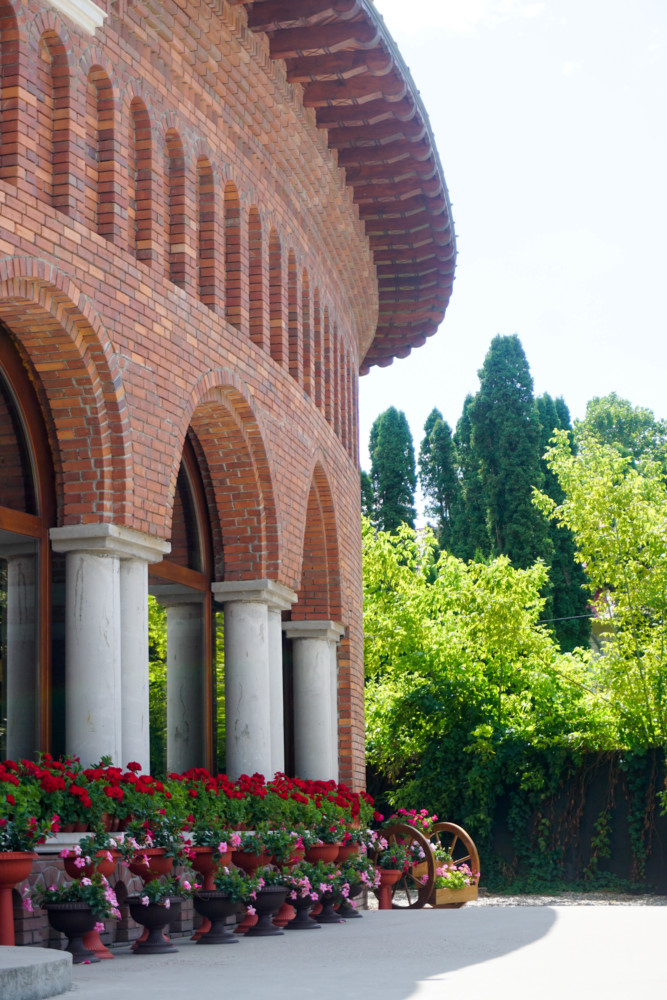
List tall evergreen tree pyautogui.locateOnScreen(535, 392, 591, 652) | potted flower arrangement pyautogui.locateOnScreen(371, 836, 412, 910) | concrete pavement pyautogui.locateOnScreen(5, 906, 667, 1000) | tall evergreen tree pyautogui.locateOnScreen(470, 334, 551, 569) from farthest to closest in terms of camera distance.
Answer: tall evergreen tree pyautogui.locateOnScreen(470, 334, 551, 569)
tall evergreen tree pyautogui.locateOnScreen(535, 392, 591, 652)
potted flower arrangement pyautogui.locateOnScreen(371, 836, 412, 910)
concrete pavement pyautogui.locateOnScreen(5, 906, 667, 1000)

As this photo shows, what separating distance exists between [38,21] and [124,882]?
5.73 m

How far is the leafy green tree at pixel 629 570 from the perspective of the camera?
18.9m

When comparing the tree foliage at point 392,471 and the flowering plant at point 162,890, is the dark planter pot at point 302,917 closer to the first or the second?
the flowering plant at point 162,890

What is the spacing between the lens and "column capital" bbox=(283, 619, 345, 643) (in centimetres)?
1400

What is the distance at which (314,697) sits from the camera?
45.0ft

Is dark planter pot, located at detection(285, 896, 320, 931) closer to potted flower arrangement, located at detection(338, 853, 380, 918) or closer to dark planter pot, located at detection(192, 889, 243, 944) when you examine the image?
potted flower arrangement, located at detection(338, 853, 380, 918)

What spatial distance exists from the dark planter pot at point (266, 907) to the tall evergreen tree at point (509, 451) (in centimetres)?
2841

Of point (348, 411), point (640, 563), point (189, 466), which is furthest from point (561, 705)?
point (189, 466)

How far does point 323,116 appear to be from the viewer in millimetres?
12281

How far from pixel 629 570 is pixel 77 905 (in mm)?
13760

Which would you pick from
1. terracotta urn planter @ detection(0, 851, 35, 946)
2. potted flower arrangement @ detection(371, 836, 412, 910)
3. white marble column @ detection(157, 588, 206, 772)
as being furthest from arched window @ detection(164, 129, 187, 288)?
potted flower arrangement @ detection(371, 836, 412, 910)

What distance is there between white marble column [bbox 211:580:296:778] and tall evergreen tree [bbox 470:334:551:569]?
25.7 m

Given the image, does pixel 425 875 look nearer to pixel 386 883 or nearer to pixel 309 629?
pixel 386 883

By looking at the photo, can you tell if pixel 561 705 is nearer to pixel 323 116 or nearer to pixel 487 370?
pixel 323 116
